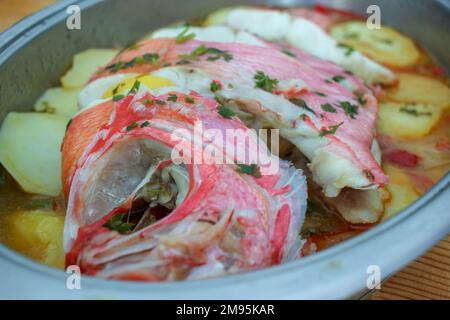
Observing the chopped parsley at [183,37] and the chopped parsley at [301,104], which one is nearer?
the chopped parsley at [301,104]

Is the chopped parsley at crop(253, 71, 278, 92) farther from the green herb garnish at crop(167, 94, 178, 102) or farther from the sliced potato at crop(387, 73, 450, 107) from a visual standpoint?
the sliced potato at crop(387, 73, 450, 107)

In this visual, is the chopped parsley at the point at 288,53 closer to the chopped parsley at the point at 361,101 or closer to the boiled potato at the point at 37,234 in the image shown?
the chopped parsley at the point at 361,101

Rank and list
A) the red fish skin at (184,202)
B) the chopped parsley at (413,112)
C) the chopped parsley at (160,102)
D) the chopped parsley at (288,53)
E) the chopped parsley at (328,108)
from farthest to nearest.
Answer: the chopped parsley at (413,112) < the chopped parsley at (288,53) < the chopped parsley at (328,108) < the chopped parsley at (160,102) < the red fish skin at (184,202)

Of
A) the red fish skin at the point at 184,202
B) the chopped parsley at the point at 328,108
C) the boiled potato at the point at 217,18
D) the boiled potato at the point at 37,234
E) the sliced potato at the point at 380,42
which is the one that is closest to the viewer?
the red fish skin at the point at 184,202

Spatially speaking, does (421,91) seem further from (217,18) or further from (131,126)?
(131,126)

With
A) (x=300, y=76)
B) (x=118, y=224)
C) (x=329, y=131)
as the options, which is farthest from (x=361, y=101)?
(x=118, y=224)

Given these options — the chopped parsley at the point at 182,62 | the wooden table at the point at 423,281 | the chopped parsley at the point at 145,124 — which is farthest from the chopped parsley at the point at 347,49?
the chopped parsley at the point at 145,124
